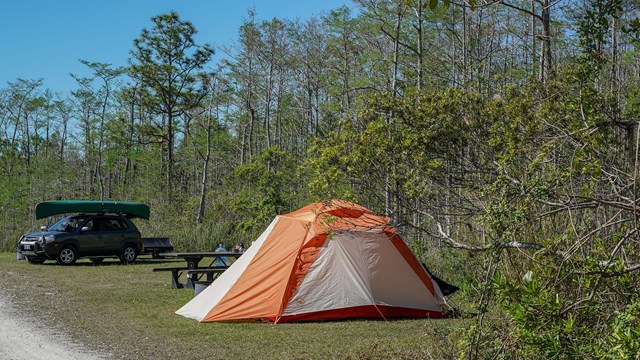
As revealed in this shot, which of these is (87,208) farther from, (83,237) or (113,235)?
(83,237)

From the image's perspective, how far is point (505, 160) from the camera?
630 cm

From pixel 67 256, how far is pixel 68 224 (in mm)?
1059

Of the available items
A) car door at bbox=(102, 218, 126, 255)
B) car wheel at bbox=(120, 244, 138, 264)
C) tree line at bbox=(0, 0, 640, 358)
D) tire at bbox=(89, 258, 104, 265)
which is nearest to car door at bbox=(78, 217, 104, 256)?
car door at bbox=(102, 218, 126, 255)

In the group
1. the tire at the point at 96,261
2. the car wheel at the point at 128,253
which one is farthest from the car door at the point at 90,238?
the car wheel at the point at 128,253

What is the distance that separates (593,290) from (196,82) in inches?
1349

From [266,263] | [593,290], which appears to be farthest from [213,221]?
[593,290]

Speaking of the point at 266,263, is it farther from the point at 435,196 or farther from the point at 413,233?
the point at 413,233

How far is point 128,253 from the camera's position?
77.3ft

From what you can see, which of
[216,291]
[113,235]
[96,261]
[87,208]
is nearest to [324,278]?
[216,291]

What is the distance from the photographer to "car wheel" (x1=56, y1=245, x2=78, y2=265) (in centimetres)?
2214

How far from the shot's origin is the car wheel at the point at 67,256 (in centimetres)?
2214

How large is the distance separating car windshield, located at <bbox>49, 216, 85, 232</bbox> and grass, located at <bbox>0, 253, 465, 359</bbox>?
7.08 meters

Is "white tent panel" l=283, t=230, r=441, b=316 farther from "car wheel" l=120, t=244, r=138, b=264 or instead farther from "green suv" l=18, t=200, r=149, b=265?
"car wheel" l=120, t=244, r=138, b=264

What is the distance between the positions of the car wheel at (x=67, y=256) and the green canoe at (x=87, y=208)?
197 centimetres
